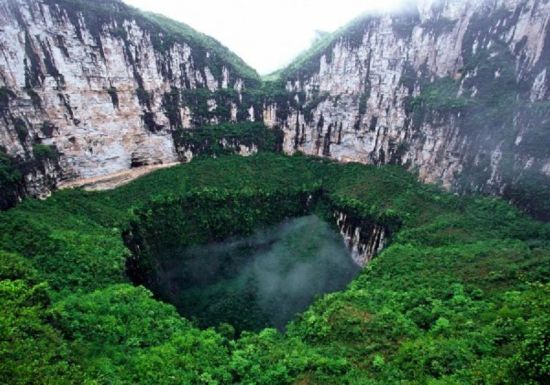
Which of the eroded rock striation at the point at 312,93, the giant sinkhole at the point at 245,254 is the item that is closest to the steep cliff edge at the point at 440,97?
the eroded rock striation at the point at 312,93

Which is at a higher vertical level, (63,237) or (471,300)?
(63,237)

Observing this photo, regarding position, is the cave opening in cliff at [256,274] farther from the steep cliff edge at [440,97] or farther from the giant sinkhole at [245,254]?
the steep cliff edge at [440,97]

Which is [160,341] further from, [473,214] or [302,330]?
[473,214]

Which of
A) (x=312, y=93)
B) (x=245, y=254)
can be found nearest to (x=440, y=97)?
(x=312, y=93)

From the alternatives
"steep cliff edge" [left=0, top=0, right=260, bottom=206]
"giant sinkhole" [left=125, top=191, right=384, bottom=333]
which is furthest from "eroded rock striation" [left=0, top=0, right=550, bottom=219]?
"giant sinkhole" [left=125, top=191, right=384, bottom=333]

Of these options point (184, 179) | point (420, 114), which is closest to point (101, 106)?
point (184, 179)

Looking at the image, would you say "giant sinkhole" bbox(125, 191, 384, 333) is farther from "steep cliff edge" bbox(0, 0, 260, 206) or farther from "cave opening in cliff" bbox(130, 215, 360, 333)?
"steep cliff edge" bbox(0, 0, 260, 206)

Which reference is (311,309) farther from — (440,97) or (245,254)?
(440,97)
